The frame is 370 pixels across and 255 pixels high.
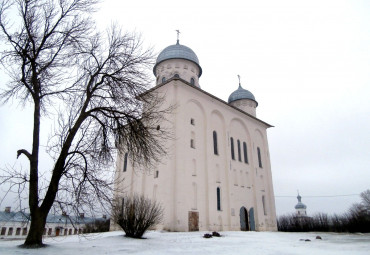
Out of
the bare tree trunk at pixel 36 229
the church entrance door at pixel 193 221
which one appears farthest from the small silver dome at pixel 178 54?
the bare tree trunk at pixel 36 229

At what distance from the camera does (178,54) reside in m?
25.3

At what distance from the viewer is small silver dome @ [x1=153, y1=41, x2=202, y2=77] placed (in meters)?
25.3

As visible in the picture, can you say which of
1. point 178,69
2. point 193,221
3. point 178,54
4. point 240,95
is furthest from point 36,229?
point 240,95

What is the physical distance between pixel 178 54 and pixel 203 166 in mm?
11473

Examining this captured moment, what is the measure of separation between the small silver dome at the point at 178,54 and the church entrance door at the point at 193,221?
14.4 m

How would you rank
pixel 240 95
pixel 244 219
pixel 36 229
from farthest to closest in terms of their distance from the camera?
pixel 240 95 → pixel 244 219 → pixel 36 229

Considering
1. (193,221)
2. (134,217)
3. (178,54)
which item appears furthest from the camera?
(178,54)

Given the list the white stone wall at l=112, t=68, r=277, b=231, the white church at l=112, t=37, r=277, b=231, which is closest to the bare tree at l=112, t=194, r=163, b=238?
the white stone wall at l=112, t=68, r=277, b=231

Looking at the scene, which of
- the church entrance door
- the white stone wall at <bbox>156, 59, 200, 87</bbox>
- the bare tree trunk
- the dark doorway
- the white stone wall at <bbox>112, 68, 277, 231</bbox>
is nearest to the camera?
the bare tree trunk

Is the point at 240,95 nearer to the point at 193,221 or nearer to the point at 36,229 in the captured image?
the point at 193,221

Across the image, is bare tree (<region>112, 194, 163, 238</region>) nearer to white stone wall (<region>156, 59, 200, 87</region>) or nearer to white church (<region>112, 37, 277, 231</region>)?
white church (<region>112, 37, 277, 231</region>)

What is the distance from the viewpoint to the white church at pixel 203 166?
17.8m

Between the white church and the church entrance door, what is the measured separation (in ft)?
0.20

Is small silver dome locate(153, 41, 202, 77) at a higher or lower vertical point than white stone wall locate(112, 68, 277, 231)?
higher
